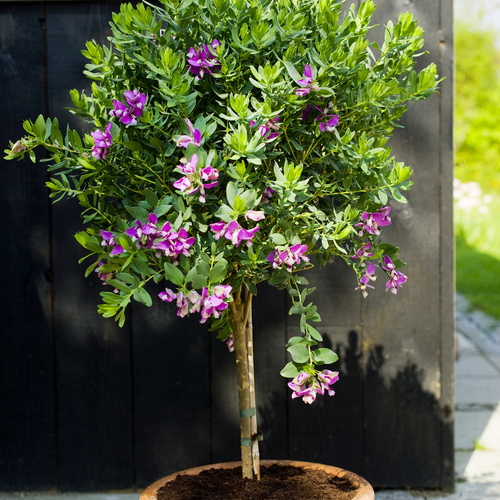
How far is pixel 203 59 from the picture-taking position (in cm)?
141

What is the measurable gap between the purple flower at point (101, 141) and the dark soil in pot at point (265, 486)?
0.83 m

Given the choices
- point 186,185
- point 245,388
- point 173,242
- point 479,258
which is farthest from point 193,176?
point 479,258

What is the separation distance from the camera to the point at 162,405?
2545 mm

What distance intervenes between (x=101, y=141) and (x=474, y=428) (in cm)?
251

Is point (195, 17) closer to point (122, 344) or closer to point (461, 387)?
point (122, 344)

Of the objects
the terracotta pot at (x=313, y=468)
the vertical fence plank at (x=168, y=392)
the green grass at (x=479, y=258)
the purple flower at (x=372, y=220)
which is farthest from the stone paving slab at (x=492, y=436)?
the green grass at (x=479, y=258)

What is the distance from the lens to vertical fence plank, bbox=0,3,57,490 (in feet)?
8.16

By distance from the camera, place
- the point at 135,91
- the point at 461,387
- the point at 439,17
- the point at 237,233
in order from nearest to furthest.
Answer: the point at 237,233, the point at 135,91, the point at 439,17, the point at 461,387

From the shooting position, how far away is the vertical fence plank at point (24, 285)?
8.16ft

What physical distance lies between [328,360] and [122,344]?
1282 mm

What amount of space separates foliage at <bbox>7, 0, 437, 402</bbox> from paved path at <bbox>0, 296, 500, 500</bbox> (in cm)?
135

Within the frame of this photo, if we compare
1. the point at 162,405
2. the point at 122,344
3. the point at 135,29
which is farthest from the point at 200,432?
the point at 135,29

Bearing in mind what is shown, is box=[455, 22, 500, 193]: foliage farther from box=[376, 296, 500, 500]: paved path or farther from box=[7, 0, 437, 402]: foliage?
box=[7, 0, 437, 402]: foliage

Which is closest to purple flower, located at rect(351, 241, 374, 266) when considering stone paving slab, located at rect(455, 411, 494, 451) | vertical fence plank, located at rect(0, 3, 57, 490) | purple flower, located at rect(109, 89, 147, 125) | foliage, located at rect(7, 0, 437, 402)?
foliage, located at rect(7, 0, 437, 402)
